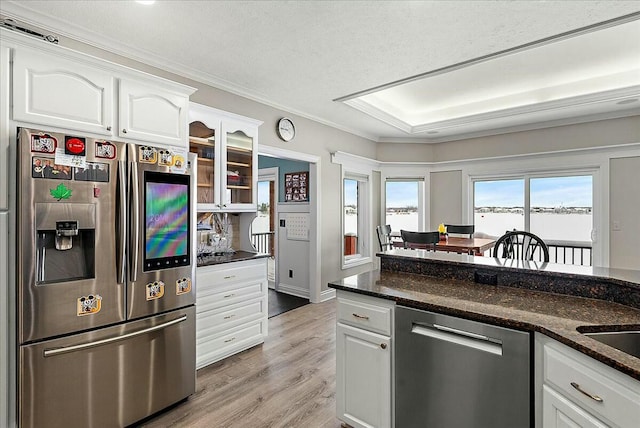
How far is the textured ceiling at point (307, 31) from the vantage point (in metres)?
2.22

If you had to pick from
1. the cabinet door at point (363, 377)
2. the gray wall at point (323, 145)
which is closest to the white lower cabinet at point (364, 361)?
the cabinet door at point (363, 377)

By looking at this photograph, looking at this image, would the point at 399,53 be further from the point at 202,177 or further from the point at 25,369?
the point at 25,369

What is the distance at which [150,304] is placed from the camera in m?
2.17

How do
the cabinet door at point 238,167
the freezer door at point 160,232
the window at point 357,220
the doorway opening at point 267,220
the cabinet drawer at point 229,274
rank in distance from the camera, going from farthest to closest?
the doorway opening at point 267,220 < the window at point 357,220 < the cabinet door at point 238,167 < the cabinet drawer at point 229,274 < the freezer door at point 160,232

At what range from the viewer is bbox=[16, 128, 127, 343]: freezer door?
1721mm

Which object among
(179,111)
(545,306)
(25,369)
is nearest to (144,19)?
(179,111)

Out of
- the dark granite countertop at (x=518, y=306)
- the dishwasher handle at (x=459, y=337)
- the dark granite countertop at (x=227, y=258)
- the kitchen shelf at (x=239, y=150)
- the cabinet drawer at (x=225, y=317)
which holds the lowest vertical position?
the cabinet drawer at (x=225, y=317)

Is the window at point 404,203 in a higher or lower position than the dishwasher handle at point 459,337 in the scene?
higher

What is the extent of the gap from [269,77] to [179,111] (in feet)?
3.80

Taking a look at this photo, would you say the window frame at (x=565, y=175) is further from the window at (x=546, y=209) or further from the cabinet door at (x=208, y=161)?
the cabinet door at (x=208, y=161)

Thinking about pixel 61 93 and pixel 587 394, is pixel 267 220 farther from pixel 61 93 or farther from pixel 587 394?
pixel 587 394

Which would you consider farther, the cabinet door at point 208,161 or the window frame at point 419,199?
the window frame at point 419,199

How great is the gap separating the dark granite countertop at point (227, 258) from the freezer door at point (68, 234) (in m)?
0.92

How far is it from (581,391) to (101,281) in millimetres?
2348
